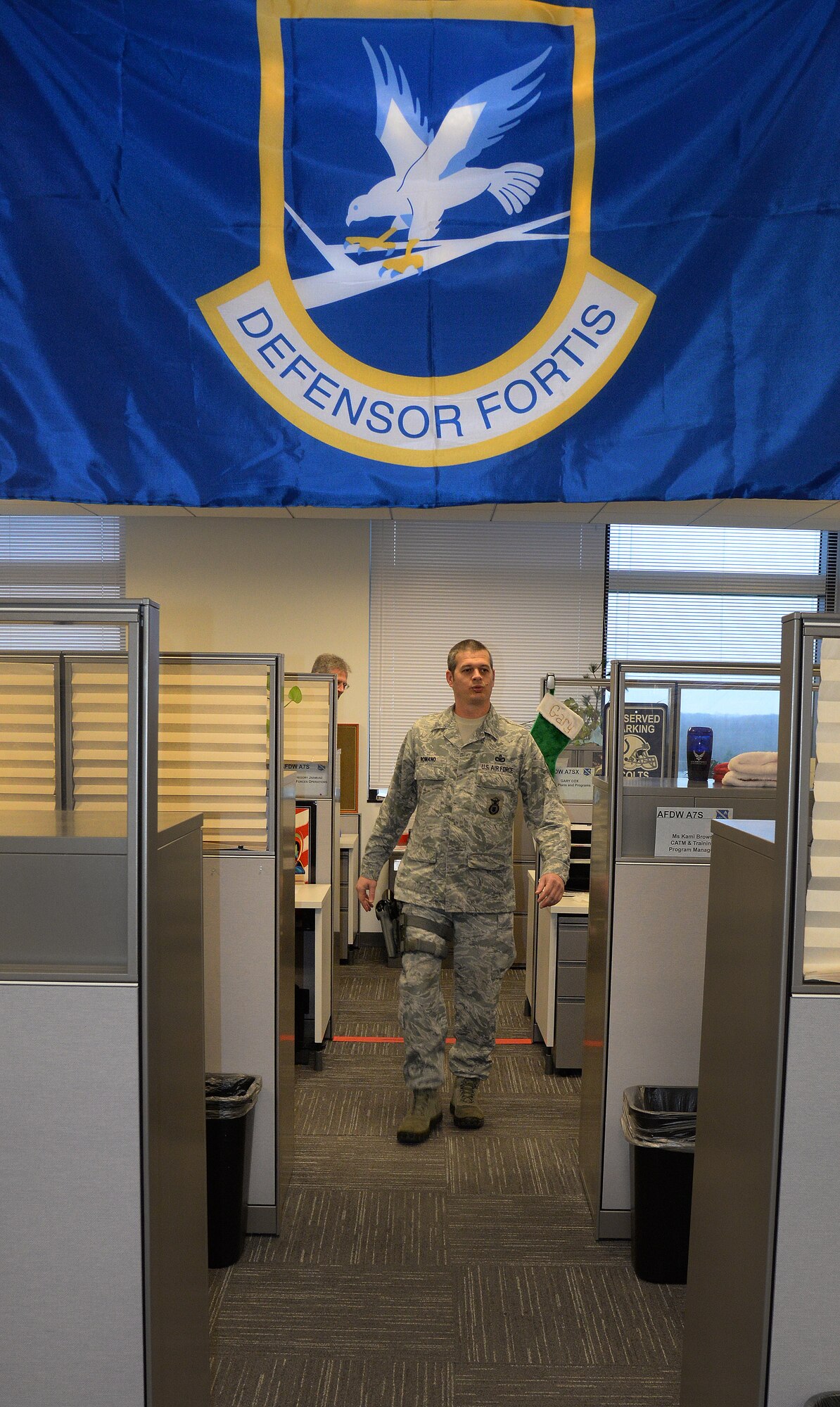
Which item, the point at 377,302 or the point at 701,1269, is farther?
the point at 701,1269

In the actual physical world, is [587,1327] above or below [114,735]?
below

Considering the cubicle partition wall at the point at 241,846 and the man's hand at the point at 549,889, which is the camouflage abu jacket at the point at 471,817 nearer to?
the man's hand at the point at 549,889

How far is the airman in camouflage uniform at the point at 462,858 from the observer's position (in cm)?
337

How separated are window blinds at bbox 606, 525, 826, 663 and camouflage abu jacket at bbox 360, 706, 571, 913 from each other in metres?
3.82

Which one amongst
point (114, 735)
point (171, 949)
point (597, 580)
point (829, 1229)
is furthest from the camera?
point (597, 580)

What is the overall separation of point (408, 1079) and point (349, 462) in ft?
8.36

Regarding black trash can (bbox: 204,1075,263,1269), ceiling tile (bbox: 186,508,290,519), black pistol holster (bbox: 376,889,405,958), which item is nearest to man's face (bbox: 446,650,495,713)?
black trash can (bbox: 204,1075,263,1269)

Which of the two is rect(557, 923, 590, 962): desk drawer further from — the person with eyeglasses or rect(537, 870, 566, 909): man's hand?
the person with eyeglasses

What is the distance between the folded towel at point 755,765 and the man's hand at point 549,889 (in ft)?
2.14

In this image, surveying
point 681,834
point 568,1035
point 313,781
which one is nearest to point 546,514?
point 313,781

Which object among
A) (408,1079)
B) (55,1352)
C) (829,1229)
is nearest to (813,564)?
(408,1079)

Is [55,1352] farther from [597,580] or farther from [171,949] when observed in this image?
[597,580]

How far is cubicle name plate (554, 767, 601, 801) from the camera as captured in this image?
4695 millimetres

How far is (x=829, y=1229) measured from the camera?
150cm
